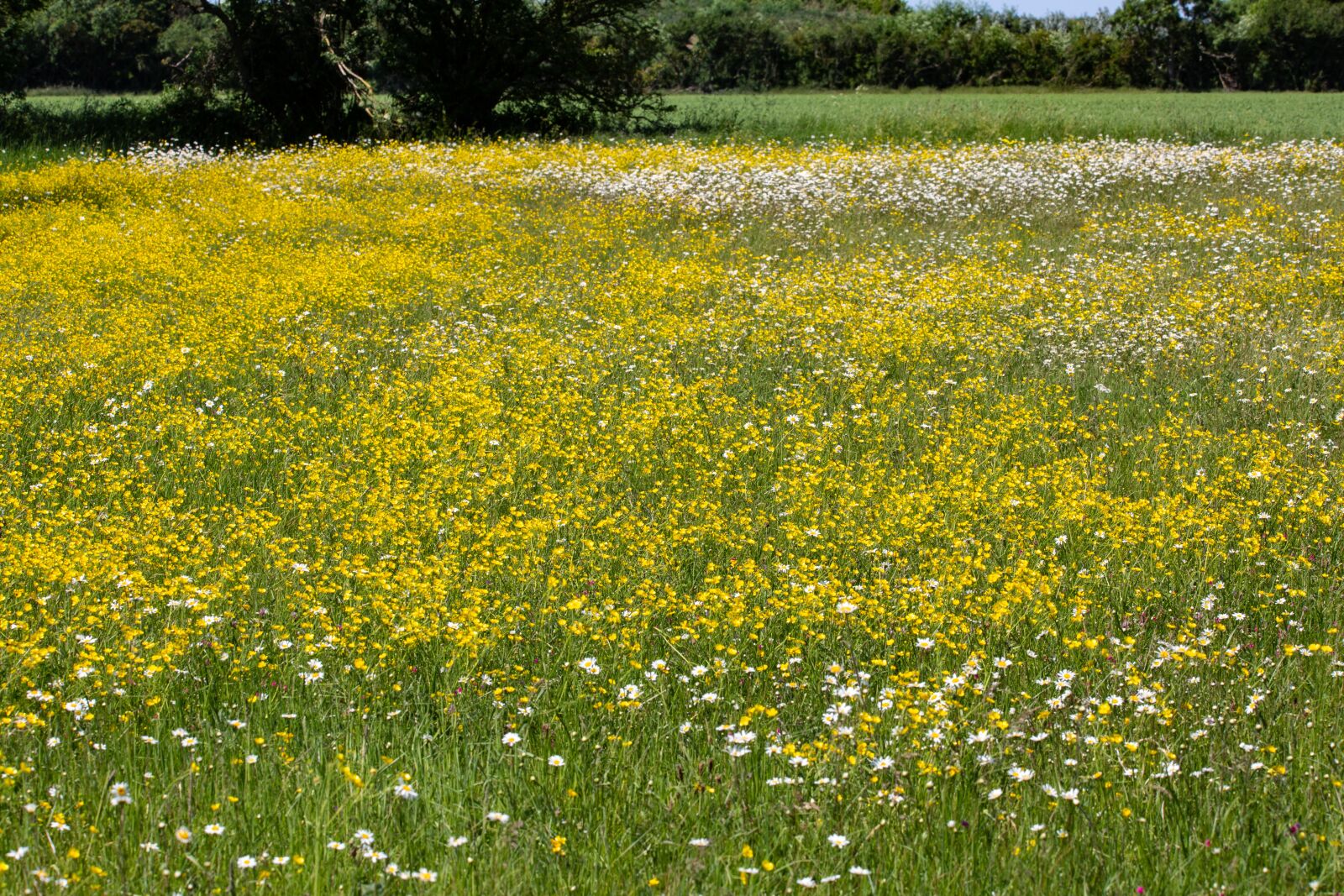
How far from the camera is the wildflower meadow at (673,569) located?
307 centimetres

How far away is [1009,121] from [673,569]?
63.1ft

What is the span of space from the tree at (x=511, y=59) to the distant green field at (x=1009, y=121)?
1.95 metres

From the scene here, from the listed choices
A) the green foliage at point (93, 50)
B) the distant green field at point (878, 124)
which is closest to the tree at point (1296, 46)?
the distant green field at point (878, 124)

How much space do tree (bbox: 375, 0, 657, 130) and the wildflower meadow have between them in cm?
1302

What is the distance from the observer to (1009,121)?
2208 cm

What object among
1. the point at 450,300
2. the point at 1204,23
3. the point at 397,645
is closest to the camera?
the point at 397,645

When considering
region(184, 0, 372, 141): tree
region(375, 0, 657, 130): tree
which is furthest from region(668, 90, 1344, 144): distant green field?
region(184, 0, 372, 141): tree

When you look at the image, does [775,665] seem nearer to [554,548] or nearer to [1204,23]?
[554,548]

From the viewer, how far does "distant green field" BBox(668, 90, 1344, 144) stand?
69.4ft

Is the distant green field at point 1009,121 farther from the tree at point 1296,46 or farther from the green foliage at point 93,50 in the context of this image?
the green foliage at point 93,50

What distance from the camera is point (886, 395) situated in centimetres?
766

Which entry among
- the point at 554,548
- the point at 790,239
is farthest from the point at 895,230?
the point at 554,548

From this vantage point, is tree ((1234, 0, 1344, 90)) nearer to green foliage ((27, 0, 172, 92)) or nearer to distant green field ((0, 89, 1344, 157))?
distant green field ((0, 89, 1344, 157))

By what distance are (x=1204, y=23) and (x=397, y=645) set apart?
57.4 m
